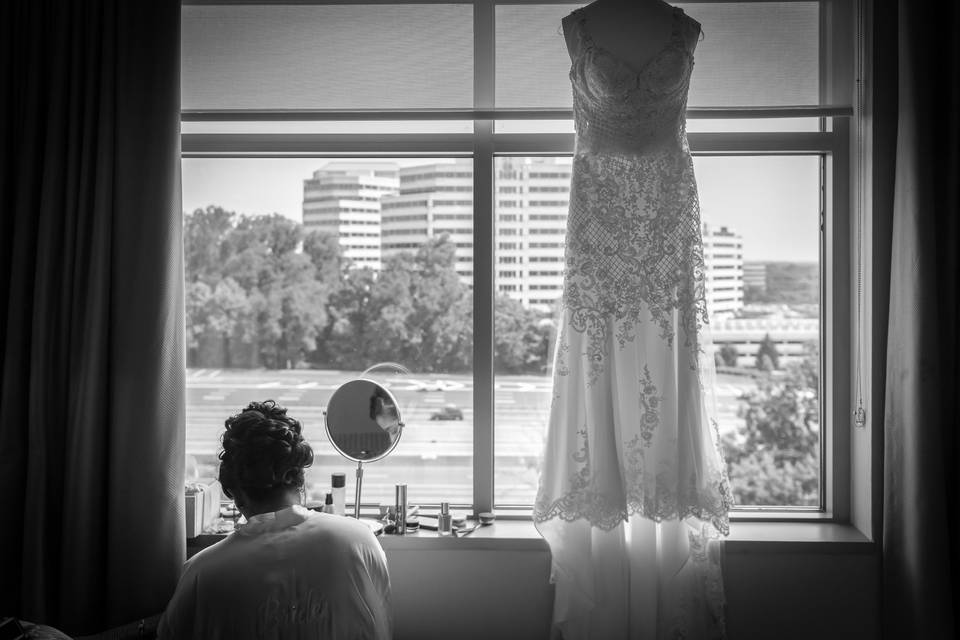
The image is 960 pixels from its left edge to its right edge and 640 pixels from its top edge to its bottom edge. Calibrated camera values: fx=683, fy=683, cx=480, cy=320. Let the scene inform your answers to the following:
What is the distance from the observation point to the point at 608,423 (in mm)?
1863

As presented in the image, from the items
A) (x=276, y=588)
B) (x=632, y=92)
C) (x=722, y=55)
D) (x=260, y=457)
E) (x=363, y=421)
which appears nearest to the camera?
(x=276, y=588)

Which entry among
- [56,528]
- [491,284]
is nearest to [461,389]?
[491,284]

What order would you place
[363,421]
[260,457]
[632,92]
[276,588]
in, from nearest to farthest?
[276,588] → [260,457] → [632,92] → [363,421]

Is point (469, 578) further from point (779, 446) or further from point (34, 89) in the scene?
point (34, 89)

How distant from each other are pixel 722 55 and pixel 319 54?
1276 mm

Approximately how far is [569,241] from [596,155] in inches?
9.7

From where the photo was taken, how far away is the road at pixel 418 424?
2.21m

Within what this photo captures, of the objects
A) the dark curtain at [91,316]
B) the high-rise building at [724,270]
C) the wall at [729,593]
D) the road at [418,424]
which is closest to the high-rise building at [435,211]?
the road at [418,424]

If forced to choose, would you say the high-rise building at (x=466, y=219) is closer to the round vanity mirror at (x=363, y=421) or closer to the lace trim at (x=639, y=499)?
the round vanity mirror at (x=363, y=421)

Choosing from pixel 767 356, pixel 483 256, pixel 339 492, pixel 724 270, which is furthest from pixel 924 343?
pixel 339 492

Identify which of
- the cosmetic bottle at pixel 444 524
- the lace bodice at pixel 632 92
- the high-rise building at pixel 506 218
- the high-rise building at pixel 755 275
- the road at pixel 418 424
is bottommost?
the cosmetic bottle at pixel 444 524

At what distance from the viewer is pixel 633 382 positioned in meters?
1.89

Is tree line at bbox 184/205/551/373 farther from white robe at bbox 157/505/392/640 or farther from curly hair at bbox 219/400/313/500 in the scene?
white robe at bbox 157/505/392/640

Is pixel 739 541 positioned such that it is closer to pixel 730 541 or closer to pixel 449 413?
pixel 730 541
